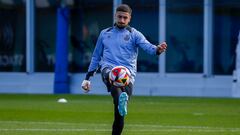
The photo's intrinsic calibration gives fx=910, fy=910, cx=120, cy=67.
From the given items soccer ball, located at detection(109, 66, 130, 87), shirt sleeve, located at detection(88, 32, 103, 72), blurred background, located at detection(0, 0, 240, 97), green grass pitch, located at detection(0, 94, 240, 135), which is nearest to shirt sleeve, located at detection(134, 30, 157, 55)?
soccer ball, located at detection(109, 66, 130, 87)

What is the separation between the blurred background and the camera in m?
31.6

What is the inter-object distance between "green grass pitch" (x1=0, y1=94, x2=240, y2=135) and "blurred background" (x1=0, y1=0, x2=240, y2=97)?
195 inches

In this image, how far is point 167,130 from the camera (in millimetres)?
15867

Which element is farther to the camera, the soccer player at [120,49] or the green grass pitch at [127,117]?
the green grass pitch at [127,117]

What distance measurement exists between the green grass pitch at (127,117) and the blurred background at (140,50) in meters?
4.96

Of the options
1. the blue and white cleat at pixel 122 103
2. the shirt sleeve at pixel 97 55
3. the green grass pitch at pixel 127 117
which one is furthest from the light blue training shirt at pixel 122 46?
the green grass pitch at pixel 127 117

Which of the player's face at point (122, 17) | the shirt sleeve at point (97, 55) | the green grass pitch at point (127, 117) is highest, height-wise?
the player's face at point (122, 17)

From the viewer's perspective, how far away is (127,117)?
19.4 metres

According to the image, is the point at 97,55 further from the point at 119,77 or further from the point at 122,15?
the point at 122,15

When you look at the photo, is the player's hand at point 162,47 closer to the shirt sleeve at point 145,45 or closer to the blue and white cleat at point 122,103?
the shirt sleeve at point 145,45

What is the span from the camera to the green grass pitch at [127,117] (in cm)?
1573

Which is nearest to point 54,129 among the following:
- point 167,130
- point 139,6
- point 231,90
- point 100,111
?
point 167,130

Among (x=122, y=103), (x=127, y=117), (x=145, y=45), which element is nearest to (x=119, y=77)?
(x=122, y=103)

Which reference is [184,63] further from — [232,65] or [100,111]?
[100,111]
